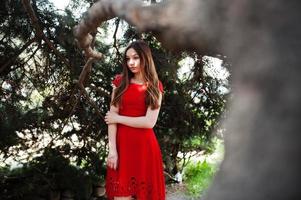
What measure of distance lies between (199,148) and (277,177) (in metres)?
5.00

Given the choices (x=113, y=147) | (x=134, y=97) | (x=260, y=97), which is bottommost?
(x=260, y=97)

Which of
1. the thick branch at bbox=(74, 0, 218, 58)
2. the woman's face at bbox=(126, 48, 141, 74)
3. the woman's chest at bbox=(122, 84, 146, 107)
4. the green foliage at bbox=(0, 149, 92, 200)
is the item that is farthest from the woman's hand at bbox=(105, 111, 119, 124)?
the thick branch at bbox=(74, 0, 218, 58)

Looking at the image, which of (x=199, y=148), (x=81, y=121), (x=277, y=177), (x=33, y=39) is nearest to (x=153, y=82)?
(x=33, y=39)

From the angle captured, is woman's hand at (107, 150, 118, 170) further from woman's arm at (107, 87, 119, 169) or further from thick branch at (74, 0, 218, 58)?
thick branch at (74, 0, 218, 58)

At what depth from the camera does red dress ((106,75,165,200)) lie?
2.94 m

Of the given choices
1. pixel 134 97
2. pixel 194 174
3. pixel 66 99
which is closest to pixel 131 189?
pixel 134 97

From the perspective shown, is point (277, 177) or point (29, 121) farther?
point (29, 121)

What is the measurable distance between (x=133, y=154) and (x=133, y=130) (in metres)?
0.15

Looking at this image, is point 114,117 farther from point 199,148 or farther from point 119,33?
point 199,148

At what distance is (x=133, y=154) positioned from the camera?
2.95 meters

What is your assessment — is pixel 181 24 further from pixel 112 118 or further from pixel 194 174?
pixel 194 174

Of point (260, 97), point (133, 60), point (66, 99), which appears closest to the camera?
point (260, 97)

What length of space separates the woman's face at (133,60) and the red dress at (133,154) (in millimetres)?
115

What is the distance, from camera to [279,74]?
0.82ft
